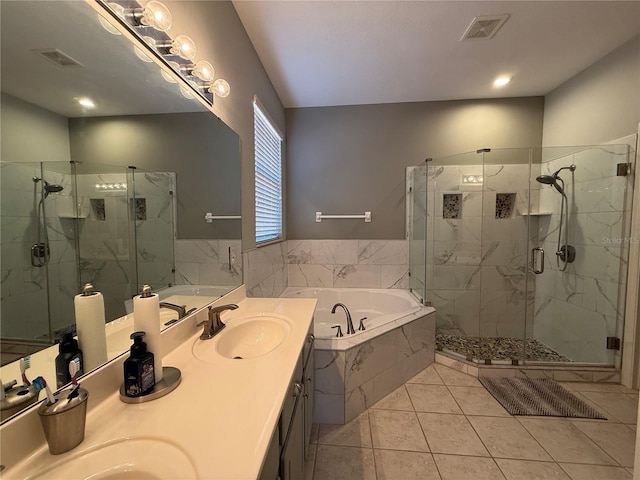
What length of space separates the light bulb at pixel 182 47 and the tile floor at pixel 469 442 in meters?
2.06

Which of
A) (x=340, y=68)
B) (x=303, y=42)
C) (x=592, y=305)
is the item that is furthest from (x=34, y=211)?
(x=592, y=305)

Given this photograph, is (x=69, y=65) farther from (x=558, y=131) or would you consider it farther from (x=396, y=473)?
(x=558, y=131)

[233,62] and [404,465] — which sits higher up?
[233,62]

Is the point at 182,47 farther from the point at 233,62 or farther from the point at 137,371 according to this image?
the point at 137,371

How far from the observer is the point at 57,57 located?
687 mm

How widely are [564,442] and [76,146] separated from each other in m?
2.73

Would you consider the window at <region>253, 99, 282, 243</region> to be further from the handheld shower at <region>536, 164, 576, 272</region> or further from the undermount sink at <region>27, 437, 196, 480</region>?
the handheld shower at <region>536, 164, 576, 272</region>

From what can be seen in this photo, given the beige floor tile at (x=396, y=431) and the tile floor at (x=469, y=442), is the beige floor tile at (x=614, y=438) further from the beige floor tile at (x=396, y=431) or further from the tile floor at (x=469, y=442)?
the beige floor tile at (x=396, y=431)

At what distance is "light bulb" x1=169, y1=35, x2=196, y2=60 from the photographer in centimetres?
104

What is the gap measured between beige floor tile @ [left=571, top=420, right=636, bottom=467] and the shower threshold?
0.61 metres

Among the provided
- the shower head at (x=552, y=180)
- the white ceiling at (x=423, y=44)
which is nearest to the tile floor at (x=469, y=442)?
the shower head at (x=552, y=180)

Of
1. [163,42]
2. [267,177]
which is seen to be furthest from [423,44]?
[163,42]

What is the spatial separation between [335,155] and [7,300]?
9.69 ft

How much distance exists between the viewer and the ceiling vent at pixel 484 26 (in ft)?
5.90
